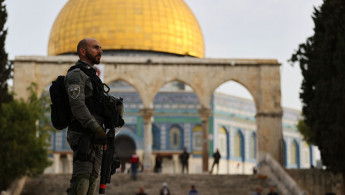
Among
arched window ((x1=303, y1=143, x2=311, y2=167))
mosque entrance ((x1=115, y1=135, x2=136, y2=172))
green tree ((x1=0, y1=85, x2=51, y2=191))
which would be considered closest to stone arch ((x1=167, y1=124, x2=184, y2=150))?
mosque entrance ((x1=115, y1=135, x2=136, y2=172))

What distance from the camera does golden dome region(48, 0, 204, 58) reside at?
99.9 ft

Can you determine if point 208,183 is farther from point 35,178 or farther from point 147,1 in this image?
point 147,1

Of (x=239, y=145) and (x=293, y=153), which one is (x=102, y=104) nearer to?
(x=239, y=145)

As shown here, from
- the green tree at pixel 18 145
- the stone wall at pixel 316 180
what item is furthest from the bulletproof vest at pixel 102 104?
the stone wall at pixel 316 180

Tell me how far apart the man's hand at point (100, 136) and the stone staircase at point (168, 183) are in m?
13.9

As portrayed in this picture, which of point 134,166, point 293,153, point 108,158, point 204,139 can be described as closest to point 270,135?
point 204,139

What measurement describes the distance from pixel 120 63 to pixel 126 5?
8.22 metres

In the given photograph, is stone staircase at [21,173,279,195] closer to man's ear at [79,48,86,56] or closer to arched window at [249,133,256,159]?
man's ear at [79,48,86,56]

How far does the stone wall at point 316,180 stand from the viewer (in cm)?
1969

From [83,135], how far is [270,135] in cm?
1963

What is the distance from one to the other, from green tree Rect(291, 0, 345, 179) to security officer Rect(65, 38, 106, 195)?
1253 cm

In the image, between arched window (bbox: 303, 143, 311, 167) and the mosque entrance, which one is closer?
the mosque entrance

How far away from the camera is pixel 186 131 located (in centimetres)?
3275

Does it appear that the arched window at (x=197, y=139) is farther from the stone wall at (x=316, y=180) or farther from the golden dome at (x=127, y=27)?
the stone wall at (x=316, y=180)
